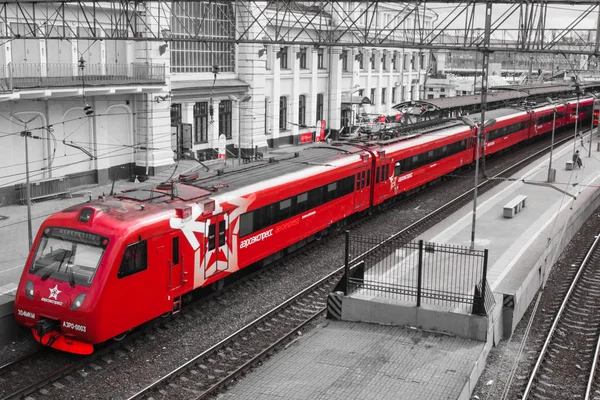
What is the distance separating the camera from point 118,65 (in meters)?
33.5

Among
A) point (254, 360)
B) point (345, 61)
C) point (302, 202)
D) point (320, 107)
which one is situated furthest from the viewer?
point (345, 61)

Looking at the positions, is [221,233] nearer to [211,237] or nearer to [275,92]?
[211,237]

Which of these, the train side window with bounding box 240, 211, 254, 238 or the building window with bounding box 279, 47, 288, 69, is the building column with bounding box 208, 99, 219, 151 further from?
the train side window with bounding box 240, 211, 254, 238

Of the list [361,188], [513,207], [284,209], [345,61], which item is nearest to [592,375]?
[284,209]

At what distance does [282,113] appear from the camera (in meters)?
47.1

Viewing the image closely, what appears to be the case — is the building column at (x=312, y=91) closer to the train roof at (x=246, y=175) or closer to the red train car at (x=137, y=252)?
the train roof at (x=246, y=175)

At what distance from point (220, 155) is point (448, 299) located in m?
23.0

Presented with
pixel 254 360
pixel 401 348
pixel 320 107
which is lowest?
pixel 254 360

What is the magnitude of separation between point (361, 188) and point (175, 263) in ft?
36.6

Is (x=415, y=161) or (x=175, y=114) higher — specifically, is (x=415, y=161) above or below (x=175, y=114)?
below

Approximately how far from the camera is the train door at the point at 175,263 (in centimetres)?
1530

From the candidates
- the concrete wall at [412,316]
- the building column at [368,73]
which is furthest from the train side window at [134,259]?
the building column at [368,73]

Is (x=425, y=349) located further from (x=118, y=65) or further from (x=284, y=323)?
(x=118, y=65)

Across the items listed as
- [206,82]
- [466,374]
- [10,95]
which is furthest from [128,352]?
[206,82]
